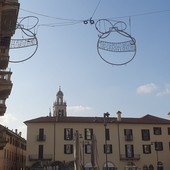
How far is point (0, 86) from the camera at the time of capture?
22.7m

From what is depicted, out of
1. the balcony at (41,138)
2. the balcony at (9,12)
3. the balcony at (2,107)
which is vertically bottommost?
the balcony at (2,107)

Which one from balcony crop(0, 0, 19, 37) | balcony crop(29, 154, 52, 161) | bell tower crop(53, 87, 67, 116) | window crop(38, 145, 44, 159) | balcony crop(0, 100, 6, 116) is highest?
bell tower crop(53, 87, 67, 116)

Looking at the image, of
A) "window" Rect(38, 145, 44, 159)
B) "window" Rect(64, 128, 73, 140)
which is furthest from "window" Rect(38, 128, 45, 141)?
"window" Rect(64, 128, 73, 140)

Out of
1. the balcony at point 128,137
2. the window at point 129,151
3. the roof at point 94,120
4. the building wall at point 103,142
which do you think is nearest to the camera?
the building wall at point 103,142

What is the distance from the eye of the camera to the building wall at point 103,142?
59250mm

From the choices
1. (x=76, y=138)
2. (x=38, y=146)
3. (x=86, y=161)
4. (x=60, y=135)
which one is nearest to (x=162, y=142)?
(x=86, y=161)

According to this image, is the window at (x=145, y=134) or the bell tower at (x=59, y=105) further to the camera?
the bell tower at (x=59, y=105)

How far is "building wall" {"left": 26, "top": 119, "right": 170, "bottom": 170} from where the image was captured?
194 feet

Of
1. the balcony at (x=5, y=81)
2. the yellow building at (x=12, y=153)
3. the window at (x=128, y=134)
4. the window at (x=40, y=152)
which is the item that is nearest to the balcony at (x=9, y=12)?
the balcony at (x=5, y=81)

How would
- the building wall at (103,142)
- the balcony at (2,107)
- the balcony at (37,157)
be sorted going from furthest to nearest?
the building wall at (103,142), the balcony at (37,157), the balcony at (2,107)

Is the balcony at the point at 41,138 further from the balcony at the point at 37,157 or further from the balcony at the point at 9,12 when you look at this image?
the balcony at the point at 9,12

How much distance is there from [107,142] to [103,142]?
71 cm

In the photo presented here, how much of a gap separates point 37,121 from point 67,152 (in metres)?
7.53

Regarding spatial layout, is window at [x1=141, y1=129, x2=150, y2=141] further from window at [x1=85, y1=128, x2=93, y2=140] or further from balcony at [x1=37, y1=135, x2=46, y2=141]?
balcony at [x1=37, y1=135, x2=46, y2=141]
